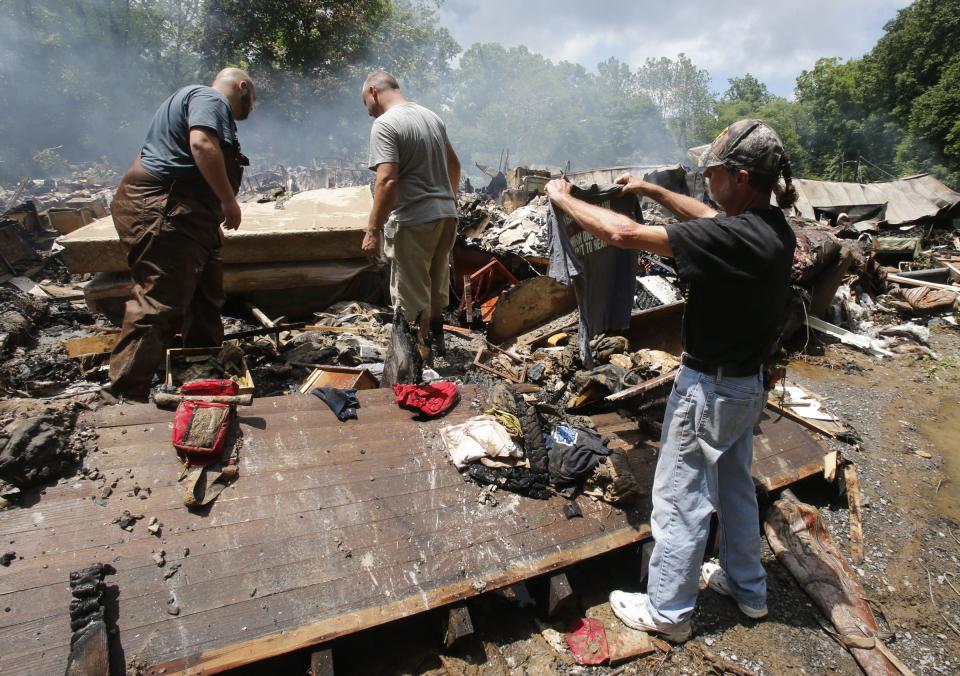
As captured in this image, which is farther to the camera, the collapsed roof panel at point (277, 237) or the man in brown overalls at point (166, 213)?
the collapsed roof panel at point (277, 237)

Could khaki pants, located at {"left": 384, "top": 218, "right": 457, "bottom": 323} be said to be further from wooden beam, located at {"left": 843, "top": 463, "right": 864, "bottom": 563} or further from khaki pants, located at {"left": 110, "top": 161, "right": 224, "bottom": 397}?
wooden beam, located at {"left": 843, "top": 463, "right": 864, "bottom": 563}

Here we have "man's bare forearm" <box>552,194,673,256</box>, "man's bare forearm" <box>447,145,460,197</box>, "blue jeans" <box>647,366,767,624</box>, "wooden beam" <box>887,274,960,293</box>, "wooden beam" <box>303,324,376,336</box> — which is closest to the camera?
"man's bare forearm" <box>552,194,673,256</box>

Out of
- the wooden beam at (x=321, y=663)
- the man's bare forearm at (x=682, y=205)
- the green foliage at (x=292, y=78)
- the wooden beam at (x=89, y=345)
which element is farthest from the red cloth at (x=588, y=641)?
the green foliage at (x=292, y=78)

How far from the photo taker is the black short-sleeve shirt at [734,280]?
1.81 meters

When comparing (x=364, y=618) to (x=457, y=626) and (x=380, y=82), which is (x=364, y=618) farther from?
(x=380, y=82)

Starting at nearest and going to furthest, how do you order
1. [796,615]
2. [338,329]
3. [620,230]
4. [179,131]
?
[620,230]
[796,615]
[179,131]
[338,329]

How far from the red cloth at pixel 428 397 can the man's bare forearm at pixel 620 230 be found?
148 centimetres

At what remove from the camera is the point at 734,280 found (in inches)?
73.3

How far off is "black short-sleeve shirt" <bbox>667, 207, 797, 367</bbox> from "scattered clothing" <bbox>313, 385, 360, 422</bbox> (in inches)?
74.1

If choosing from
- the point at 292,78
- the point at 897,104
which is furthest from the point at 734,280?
the point at 897,104

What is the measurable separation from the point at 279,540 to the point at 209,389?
1040mm

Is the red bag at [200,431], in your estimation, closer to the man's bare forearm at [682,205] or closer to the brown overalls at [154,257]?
the brown overalls at [154,257]

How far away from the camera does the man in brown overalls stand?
309 cm

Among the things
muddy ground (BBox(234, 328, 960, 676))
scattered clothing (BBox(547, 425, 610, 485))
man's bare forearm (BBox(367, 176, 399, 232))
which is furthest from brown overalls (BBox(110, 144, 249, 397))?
scattered clothing (BBox(547, 425, 610, 485))
